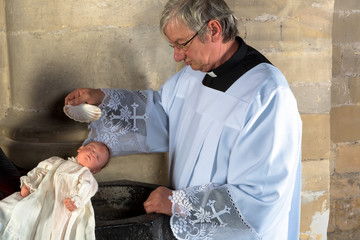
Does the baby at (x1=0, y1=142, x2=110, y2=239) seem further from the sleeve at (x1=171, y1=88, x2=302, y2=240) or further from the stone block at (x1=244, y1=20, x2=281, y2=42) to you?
the stone block at (x1=244, y1=20, x2=281, y2=42)

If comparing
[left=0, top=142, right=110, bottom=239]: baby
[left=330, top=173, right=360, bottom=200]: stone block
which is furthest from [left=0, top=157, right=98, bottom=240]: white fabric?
[left=330, top=173, right=360, bottom=200]: stone block

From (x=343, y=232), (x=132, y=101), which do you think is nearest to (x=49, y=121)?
(x=132, y=101)

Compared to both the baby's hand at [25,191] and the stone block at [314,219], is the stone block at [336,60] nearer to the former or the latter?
the stone block at [314,219]

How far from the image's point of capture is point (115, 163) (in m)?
3.48

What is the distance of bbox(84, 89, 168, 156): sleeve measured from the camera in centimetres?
285

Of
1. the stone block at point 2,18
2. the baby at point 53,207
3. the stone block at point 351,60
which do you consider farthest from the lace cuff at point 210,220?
the stone block at point 351,60

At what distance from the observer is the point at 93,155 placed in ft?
8.75

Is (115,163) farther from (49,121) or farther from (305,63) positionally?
(305,63)

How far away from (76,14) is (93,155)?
1.07m

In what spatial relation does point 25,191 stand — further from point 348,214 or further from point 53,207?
point 348,214

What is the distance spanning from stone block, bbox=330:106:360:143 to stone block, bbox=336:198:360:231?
607 mm

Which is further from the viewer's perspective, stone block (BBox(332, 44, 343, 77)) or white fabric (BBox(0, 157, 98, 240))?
stone block (BBox(332, 44, 343, 77))

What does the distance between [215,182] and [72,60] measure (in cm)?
140

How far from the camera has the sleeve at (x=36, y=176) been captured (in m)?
2.52
